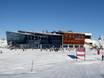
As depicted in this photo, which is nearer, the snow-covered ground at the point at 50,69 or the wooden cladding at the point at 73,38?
the snow-covered ground at the point at 50,69

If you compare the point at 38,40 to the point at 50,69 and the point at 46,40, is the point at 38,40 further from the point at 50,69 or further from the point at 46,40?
the point at 50,69

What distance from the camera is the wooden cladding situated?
102062 millimetres

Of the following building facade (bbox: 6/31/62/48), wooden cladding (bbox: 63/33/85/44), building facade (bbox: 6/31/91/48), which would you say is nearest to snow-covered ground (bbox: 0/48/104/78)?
building facade (bbox: 6/31/62/48)

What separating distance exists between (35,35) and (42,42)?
14.9 ft

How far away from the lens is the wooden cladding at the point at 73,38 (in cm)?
10206

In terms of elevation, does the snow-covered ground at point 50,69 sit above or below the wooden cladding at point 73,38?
below

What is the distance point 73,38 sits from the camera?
342 ft

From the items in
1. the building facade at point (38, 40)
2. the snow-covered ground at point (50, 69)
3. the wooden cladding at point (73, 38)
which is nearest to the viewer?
the snow-covered ground at point (50, 69)

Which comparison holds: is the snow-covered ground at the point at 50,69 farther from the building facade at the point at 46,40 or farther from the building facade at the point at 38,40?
the building facade at the point at 46,40

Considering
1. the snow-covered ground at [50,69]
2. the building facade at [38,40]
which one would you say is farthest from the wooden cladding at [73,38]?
the snow-covered ground at [50,69]

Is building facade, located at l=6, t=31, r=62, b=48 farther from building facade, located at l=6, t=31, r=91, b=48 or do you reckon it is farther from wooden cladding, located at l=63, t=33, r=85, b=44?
wooden cladding, located at l=63, t=33, r=85, b=44

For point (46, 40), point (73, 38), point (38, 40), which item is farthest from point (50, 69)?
point (73, 38)

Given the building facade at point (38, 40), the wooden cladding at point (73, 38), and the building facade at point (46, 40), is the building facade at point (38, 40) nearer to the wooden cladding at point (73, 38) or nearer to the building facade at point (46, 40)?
the building facade at point (46, 40)

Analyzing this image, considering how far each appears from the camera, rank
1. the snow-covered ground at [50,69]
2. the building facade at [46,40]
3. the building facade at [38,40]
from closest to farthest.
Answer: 1. the snow-covered ground at [50,69]
2. the building facade at [38,40]
3. the building facade at [46,40]
